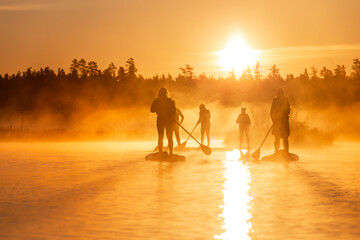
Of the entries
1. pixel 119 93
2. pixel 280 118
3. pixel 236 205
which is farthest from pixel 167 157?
pixel 119 93

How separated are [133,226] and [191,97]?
139 m

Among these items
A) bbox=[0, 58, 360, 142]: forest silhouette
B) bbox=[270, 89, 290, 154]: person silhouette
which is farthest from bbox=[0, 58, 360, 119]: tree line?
bbox=[270, 89, 290, 154]: person silhouette

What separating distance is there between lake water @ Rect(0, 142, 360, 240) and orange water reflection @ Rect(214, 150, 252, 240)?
0.01 metres

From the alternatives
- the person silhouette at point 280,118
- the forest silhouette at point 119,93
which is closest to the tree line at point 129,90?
the forest silhouette at point 119,93

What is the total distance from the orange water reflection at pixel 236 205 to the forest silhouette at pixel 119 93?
94723 mm

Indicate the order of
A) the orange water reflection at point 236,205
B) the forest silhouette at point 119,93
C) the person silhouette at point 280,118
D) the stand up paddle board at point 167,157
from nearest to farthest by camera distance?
the orange water reflection at point 236,205, the person silhouette at point 280,118, the stand up paddle board at point 167,157, the forest silhouette at point 119,93

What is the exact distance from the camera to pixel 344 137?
45.5 meters

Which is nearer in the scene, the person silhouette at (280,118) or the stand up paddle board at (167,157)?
the person silhouette at (280,118)

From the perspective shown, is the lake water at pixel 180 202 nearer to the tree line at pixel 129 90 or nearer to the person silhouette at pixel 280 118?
the person silhouette at pixel 280 118

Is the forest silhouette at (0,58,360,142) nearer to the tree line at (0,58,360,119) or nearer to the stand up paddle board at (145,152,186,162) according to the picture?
the tree line at (0,58,360,119)

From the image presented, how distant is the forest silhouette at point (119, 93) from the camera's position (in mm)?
126250

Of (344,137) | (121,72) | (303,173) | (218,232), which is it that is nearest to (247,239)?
(218,232)

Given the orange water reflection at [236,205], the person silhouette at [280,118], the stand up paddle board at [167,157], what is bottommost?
the orange water reflection at [236,205]

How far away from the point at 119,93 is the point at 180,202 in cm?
12864
